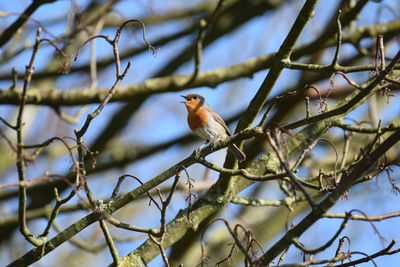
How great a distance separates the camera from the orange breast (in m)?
5.27

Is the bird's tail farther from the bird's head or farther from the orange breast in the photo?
the bird's head

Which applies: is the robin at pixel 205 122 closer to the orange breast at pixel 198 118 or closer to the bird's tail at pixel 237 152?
the orange breast at pixel 198 118

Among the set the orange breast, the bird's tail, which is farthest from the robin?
the bird's tail

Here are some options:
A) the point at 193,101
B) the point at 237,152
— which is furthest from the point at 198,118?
the point at 237,152

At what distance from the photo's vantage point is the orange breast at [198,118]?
5265mm

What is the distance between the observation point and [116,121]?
6848 millimetres

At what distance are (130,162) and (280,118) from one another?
1.73 m

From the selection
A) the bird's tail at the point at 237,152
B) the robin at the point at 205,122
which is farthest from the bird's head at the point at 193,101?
the bird's tail at the point at 237,152

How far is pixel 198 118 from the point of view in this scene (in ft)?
17.5

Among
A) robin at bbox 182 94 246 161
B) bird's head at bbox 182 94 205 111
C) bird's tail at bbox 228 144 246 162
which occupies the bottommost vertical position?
bird's tail at bbox 228 144 246 162

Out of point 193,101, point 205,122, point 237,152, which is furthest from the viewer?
point 193,101

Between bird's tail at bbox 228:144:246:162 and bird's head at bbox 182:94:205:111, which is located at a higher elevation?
bird's head at bbox 182:94:205:111

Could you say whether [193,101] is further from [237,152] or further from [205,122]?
[237,152]

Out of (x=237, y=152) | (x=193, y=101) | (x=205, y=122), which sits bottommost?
(x=237, y=152)
